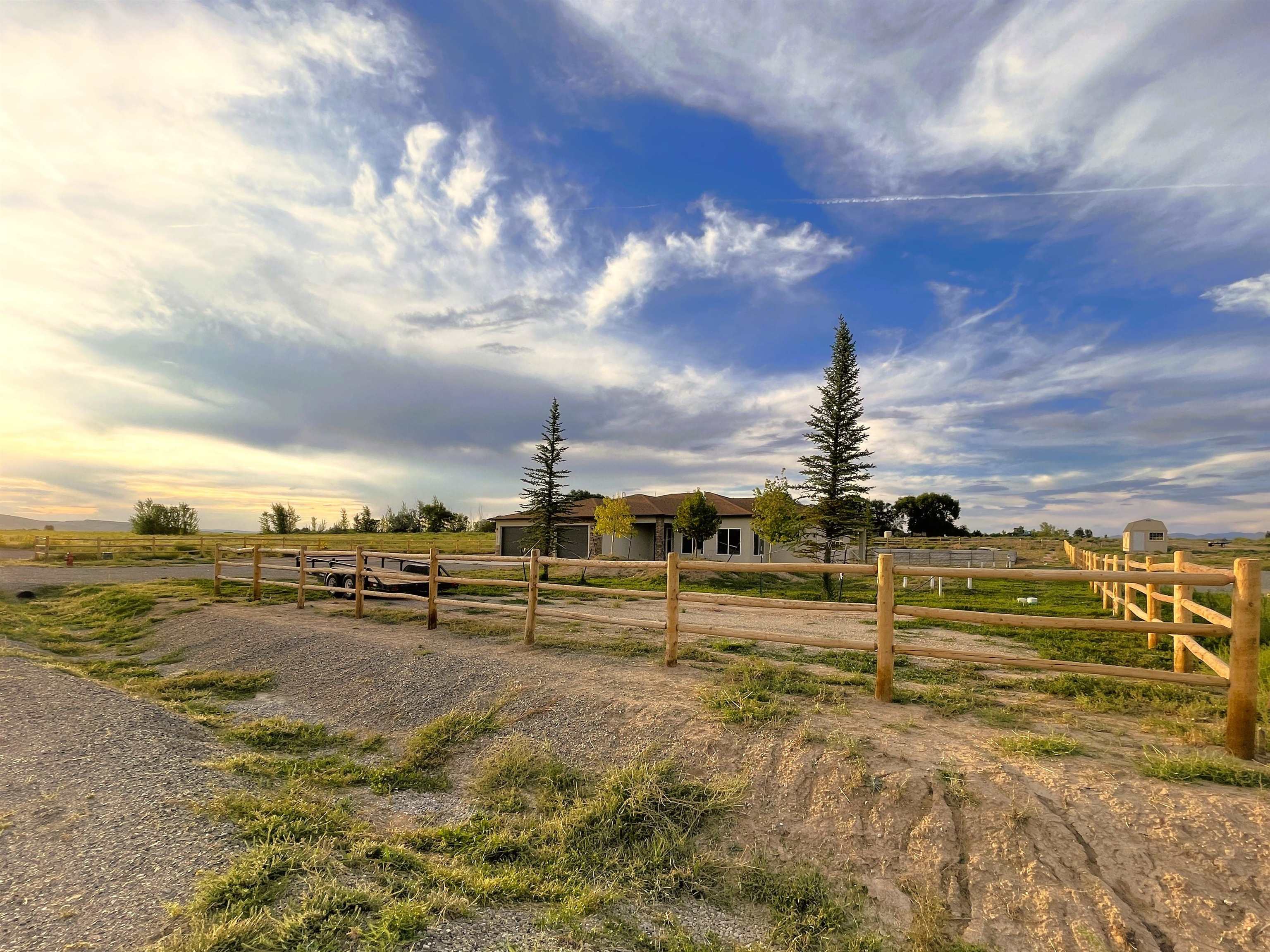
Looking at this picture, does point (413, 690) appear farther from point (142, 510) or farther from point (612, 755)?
point (142, 510)

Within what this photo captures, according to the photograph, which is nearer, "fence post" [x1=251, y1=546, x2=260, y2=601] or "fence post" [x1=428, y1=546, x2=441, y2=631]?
"fence post" [x1=428, y1=546, x2=441, y2=631]

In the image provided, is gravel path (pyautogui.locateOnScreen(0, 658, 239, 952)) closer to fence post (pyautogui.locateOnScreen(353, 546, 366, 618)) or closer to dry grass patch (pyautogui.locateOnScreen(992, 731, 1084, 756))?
fence post (pyautogui.locateOnScreen(353, 546, 366, 618))

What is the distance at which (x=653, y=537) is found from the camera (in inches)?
1341

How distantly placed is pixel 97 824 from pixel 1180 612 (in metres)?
9.56

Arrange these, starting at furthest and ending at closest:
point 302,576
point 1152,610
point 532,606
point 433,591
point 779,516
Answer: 1. point 779,516
2. point 302,576
3. point 433,591
4. point 532,606
5. point 1152,610

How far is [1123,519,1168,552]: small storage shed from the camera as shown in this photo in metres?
19.0

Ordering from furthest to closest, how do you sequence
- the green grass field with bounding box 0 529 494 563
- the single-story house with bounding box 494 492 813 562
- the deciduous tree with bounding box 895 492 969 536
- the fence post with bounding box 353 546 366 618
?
1. the deciduous tree with bounding box 895 492 969 536
2. the green grass field with bounding box 0 529 494 563
3. the single-story house with bounding box 494 492 813 562
4. the fence post with bounding box 353 546 366 618

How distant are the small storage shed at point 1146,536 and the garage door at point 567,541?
2321 cm

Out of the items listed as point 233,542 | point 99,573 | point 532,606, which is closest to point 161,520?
point 233,542

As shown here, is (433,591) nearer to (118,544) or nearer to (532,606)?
(532,606)

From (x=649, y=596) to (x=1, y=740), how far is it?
629 cm

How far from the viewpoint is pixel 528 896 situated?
3814 millimetres

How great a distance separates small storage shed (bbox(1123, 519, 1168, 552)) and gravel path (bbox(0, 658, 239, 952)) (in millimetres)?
23798

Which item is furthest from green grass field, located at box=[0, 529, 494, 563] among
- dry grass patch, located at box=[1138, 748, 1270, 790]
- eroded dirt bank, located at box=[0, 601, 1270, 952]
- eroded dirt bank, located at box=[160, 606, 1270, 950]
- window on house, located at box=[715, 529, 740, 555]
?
dry grass patch, located at box=[1138, 748, 1270, 790]
